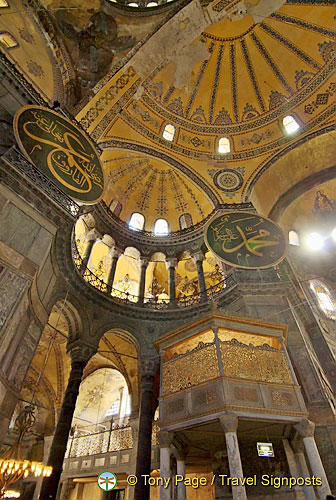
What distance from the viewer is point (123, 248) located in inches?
481

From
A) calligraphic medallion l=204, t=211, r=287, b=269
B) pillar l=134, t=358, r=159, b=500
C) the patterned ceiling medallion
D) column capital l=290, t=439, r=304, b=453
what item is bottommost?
column capital l=290, t=439, r=304, b=453

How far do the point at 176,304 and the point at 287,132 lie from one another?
946cm

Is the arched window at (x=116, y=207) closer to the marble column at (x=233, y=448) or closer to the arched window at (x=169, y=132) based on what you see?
the arched window at (x=169, y=132)

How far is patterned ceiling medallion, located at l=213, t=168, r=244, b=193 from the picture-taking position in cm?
1326

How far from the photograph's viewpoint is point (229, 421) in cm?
484

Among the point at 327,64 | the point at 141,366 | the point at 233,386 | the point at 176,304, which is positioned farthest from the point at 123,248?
→ the point at 327,64

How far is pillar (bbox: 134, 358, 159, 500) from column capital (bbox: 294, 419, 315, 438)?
3.87 m

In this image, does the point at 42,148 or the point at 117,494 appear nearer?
the point at 42,148

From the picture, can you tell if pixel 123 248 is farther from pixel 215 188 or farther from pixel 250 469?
pixel 250 469

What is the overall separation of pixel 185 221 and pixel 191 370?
28.6 ft

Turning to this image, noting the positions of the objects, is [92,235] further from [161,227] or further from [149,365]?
[149,365]

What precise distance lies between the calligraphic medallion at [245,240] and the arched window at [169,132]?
5514 millimetres

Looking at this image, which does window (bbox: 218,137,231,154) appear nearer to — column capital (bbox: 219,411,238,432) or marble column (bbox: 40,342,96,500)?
marble column (bbox: 40,342,96,500)

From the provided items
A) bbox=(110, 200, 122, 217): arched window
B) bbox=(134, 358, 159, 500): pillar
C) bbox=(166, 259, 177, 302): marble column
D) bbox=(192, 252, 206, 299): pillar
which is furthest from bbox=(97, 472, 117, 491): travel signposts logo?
bbox=(110, 200, 122, 217): arched window
